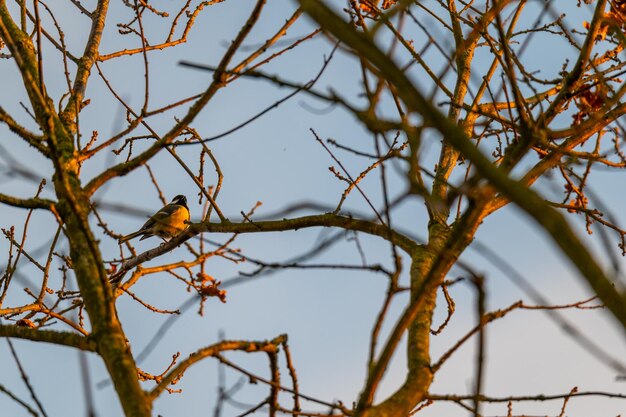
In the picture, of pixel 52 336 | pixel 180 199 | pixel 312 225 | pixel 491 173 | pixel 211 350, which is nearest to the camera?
pixel 491 173

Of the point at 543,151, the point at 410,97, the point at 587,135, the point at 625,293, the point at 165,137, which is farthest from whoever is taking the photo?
the point at 543,151

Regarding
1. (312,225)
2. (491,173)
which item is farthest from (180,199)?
(491,173)

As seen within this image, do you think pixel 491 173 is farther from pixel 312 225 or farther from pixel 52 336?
pixel 312 225

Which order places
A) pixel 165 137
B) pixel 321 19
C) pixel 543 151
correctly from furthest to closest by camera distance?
pixel 543 151
pixel 165 137
pixel 321 19

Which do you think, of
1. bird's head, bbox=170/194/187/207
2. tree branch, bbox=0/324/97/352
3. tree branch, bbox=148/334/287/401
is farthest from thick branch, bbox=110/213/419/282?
bird's head, bbox=170/194/187/207

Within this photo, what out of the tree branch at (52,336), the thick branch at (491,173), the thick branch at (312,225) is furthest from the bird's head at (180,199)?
the thick branch at (491,173)

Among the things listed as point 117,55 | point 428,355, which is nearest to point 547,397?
point 428,355

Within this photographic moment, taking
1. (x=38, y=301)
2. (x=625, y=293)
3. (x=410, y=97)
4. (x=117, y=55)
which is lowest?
(x=625, y=293)

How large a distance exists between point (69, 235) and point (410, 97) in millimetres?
1706

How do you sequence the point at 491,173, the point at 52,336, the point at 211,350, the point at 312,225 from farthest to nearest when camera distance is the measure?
1. the point at 312,225
2. the point at 52,336
3. the point at 211,350
4. the point at 491,173

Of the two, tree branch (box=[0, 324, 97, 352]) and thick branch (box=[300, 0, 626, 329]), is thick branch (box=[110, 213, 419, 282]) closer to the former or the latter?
tree branch (box=[0, 324, 97, 352])

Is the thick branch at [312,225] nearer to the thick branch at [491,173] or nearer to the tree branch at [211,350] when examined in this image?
the tree branch at [211,350]

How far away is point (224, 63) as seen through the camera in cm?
262

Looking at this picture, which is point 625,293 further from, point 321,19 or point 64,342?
point 64,342
